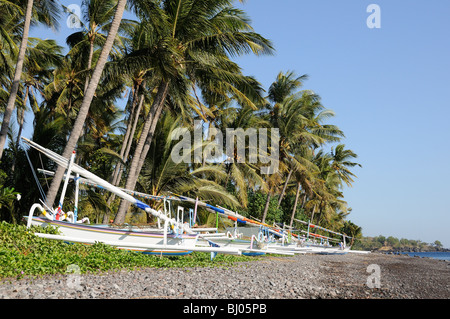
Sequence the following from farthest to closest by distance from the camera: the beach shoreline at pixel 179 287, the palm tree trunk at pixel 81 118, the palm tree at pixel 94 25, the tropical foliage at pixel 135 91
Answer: the palm tree at pixel 94 25 < the tropical foliage at pixel 135 91 < the palm tree trunk at pixel 81 118 < the beach shoreline at pixel 179 287

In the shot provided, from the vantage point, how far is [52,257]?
26.0 ft

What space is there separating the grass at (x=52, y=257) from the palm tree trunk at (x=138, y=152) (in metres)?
3.53

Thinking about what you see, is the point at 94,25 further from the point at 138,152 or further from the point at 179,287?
the point at 179,287

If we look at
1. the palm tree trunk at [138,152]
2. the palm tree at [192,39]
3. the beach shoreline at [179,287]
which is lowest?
the beach shoreline at [179,287]

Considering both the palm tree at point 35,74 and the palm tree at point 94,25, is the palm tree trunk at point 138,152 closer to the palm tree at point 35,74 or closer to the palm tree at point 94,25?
the palm tree at point 94,25

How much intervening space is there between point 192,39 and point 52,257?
1028cm

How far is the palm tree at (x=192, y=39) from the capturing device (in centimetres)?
1431

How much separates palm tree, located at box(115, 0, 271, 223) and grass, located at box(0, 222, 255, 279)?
4313 millimetres

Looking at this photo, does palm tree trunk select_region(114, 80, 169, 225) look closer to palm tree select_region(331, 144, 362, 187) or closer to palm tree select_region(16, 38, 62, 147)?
palm tree select_region(16, 38, 62, 147)

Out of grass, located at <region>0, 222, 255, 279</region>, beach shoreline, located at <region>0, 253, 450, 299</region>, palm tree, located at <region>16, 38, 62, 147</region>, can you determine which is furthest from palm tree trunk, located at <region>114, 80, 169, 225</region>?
palm tree, located at <region>16, 38, 62, 147</region>

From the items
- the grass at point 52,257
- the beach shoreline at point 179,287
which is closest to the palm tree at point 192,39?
the grass at point 52,257

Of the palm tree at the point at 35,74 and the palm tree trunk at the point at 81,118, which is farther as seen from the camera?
the palm tree at the point at 35,74

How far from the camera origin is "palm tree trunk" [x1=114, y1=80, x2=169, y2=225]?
14.2m

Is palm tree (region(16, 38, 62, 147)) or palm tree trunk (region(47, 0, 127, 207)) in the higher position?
palm tree (region(16, 38, 62, 147))
